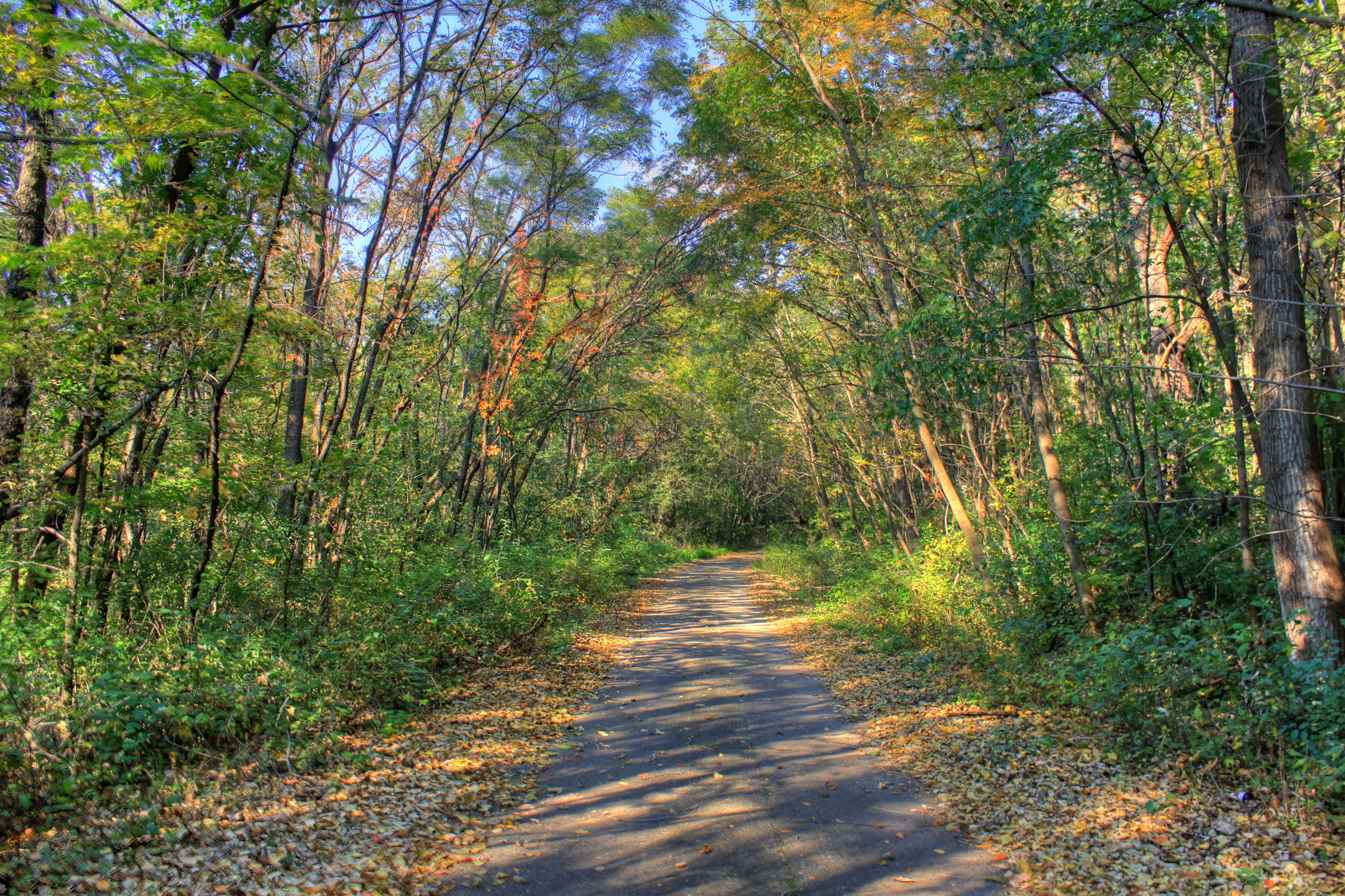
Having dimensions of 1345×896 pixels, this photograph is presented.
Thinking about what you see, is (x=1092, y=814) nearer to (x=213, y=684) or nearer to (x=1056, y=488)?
(x=1056, y=488)

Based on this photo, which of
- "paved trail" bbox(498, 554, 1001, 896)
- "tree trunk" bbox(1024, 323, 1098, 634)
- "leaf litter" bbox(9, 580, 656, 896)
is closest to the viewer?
"leaf litter" bbox(9, 580, 656, 896)

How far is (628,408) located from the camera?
13203 millimetres

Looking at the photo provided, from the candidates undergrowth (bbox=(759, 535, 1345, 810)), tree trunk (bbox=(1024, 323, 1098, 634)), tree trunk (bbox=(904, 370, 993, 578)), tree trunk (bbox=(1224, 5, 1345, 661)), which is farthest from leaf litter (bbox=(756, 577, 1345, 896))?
tree trunk (bbox=(904, 370, 993, 578))

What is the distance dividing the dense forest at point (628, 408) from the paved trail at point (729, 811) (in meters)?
1.74

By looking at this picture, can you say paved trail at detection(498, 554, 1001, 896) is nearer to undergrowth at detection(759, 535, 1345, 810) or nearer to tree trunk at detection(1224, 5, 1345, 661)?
undergrowth at detection(759, 535, 1345, 810)

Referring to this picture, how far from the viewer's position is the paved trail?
11.6ft

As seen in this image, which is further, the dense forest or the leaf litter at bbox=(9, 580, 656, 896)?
the dense forest

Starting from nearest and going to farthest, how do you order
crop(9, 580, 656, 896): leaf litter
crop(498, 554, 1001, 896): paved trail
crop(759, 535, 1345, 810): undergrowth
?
crop(9, 580, 656, 896): leaf litter < crop(498, 554, 1001, 896): paved trail < crop(759, 535, 1345, 810): undergrowth

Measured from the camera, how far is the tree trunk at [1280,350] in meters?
4.37

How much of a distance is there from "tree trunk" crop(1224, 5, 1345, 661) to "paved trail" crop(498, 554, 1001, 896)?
2.89 meters

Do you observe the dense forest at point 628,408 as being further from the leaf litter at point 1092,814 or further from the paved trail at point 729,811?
the paved trail at point 729,811

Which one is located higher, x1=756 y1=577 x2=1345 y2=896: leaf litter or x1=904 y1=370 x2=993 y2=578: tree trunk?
x1=904 y1=370 x2=993 y2=578: tree trunk

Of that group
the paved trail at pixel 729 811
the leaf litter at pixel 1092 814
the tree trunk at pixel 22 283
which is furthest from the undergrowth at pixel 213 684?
the leaf litter at pixel 1092 814

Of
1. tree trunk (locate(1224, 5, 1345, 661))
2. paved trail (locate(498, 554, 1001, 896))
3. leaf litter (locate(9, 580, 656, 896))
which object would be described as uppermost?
tree trunk (locate(1224, 5, 1345, 661))
